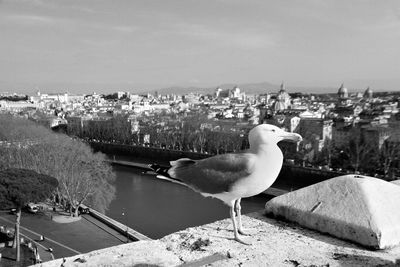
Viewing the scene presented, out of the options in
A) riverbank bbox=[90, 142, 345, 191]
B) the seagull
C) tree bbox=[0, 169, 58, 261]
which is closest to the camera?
the seagull

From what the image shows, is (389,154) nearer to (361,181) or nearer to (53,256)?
(53,256)

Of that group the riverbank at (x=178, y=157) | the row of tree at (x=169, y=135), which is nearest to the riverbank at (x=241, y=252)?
the riverbank at (x=178, y=157)

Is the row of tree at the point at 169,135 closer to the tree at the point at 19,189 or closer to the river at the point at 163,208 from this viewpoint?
the river at the point at 163,208

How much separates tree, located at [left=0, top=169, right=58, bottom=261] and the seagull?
726 centimetres

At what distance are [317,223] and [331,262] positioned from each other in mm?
466

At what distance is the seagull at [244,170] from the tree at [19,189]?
7260mm

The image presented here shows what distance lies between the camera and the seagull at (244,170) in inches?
96.5

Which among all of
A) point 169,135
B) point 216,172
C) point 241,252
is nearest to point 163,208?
point 216,172

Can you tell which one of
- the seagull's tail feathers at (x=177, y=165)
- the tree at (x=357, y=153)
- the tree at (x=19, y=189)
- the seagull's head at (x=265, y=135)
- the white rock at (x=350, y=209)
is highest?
the seagull's head at (x=265, y=135)

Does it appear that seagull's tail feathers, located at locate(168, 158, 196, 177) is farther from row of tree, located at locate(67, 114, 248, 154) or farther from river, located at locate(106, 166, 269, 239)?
row of tree, located at locate(67, 114, 248, 154)

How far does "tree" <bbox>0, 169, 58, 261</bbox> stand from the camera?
8.73 metres

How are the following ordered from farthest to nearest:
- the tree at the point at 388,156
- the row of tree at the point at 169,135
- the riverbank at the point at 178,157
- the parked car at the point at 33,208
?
the row of tree at the point at 169,135 → the tree at the point at 388,156 → the riverbank at the point at 178,157 → the parked car at the point at 33,208

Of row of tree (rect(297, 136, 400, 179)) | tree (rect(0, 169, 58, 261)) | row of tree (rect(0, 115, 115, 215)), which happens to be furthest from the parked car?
row of tree (rect(297, 136, 400, 179))

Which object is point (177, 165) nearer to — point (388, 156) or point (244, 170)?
point (244, 170)
